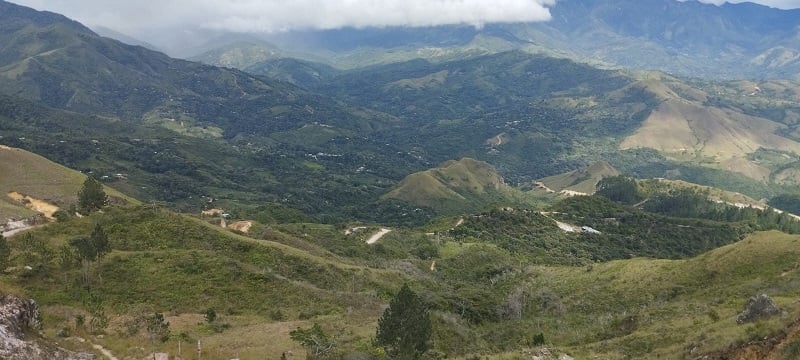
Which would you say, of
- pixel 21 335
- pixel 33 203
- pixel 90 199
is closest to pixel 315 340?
pixel 21 335

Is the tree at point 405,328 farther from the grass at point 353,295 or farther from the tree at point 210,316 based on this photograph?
the tree at point 210,316

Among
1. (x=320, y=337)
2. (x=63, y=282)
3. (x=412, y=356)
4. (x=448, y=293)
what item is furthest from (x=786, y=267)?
(x=63, y=282)

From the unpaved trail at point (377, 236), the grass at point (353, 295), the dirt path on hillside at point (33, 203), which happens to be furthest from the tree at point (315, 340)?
the dirt path on hillside at point (33, 203)

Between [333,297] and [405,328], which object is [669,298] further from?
[405,328]

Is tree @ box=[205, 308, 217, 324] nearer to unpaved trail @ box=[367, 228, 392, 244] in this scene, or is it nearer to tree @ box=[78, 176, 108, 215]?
tree @ box=[78, 176, 108, 215]

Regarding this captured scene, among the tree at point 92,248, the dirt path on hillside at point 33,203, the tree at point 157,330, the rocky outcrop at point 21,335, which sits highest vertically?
the rocky outcrop at point 21,335

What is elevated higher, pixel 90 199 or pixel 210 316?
pixel 90 199

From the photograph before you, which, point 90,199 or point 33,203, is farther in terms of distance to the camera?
point 33,203

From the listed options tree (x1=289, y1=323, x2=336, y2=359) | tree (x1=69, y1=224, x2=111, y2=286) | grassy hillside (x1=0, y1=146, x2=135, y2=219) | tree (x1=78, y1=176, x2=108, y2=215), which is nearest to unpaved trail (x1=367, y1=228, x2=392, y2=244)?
grassy hillside (x1=0, y1=146, x2=135, y2=219)
